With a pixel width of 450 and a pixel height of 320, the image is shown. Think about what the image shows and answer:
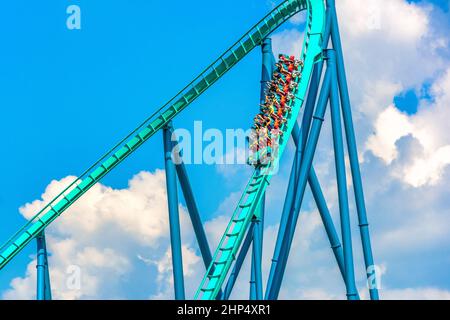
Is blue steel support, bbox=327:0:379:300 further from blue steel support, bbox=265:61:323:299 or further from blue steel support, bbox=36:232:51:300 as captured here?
blue steel support, bbox=36:232:51:300

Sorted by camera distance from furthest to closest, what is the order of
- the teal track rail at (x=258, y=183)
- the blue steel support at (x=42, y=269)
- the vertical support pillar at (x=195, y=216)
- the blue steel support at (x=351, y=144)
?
the vertical support pillar at (x=195, y=216) → the blue steel support at (x=42, y=269) → the blue steel support at (x=351, y=144) → the teal track rail at (x=258, y=183)

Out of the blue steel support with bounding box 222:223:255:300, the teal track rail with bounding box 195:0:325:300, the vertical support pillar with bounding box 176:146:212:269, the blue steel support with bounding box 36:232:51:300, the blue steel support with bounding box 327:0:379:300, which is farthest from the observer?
the vertical support pillar with bounding box 176:146:212:269

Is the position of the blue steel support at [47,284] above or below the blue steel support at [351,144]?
below

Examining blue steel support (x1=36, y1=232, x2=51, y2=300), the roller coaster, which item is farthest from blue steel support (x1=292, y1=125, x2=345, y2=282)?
blue steel support (x1=36, y1=232, x2=51, y2=300)

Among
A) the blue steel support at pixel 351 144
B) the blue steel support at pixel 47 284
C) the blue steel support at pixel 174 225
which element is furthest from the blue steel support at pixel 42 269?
the blue steel support at pixel 351 144

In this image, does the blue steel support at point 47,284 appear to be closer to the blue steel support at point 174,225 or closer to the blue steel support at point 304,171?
the blue steel support at point 174,225
